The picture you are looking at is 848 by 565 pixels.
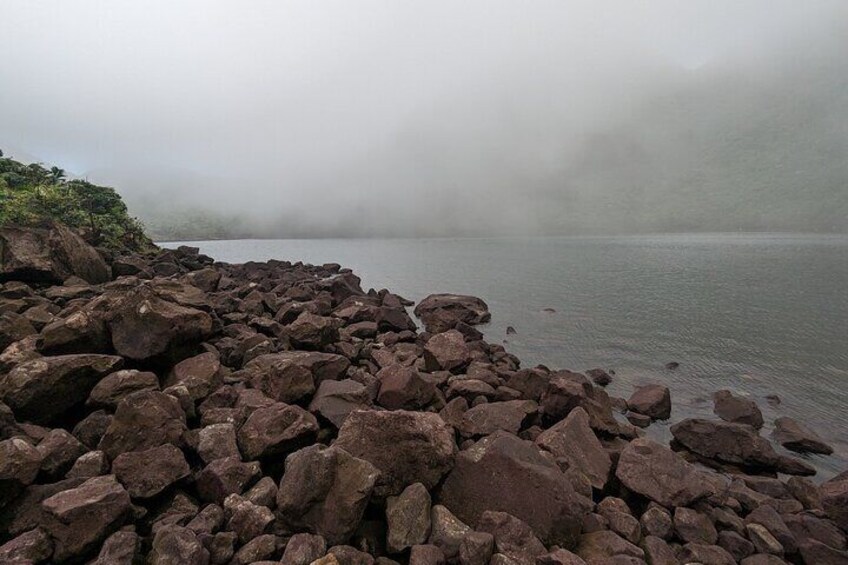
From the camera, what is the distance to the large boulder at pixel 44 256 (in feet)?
47.0

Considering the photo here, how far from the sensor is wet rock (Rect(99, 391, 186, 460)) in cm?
625

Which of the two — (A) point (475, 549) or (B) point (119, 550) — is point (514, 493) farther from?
(B) point (119, 550)

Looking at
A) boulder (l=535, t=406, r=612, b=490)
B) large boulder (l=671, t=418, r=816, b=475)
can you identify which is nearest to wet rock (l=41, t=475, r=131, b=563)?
boulder (l=535, t=406, r=612, b=490)

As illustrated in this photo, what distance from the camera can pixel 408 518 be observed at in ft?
18.4

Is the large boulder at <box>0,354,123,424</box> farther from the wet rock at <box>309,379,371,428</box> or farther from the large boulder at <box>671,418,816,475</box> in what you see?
the large boulder at <box>671,418,816,475</box>

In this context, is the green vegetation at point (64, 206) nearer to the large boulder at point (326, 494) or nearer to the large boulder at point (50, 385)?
the large boulder at point (50, 385)

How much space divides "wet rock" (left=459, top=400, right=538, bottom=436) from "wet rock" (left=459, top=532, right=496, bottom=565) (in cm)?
415

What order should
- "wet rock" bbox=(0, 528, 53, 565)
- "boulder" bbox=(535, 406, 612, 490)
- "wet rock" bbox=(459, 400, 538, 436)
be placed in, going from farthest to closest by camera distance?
"wet rock" bbox=(459, 400, 538, 436) → "boulder" bbox=(535, 406, 612, 490) → "wet rock" bbox=(0, 528, 53, 565)

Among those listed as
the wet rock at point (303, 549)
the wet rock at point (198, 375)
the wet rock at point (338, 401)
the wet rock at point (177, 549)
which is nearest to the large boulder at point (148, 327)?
the wet rock at point (198, 375)

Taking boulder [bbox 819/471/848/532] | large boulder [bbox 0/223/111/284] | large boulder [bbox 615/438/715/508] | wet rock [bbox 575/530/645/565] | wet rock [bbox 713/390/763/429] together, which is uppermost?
large boulder [bbox 0/223/111/284]

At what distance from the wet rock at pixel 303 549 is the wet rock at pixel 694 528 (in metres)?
6.12

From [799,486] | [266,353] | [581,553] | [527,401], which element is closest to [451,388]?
[527,401]

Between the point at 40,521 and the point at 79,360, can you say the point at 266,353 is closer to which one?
the point at 79,360

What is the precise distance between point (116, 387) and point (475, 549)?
7035 millimetres
